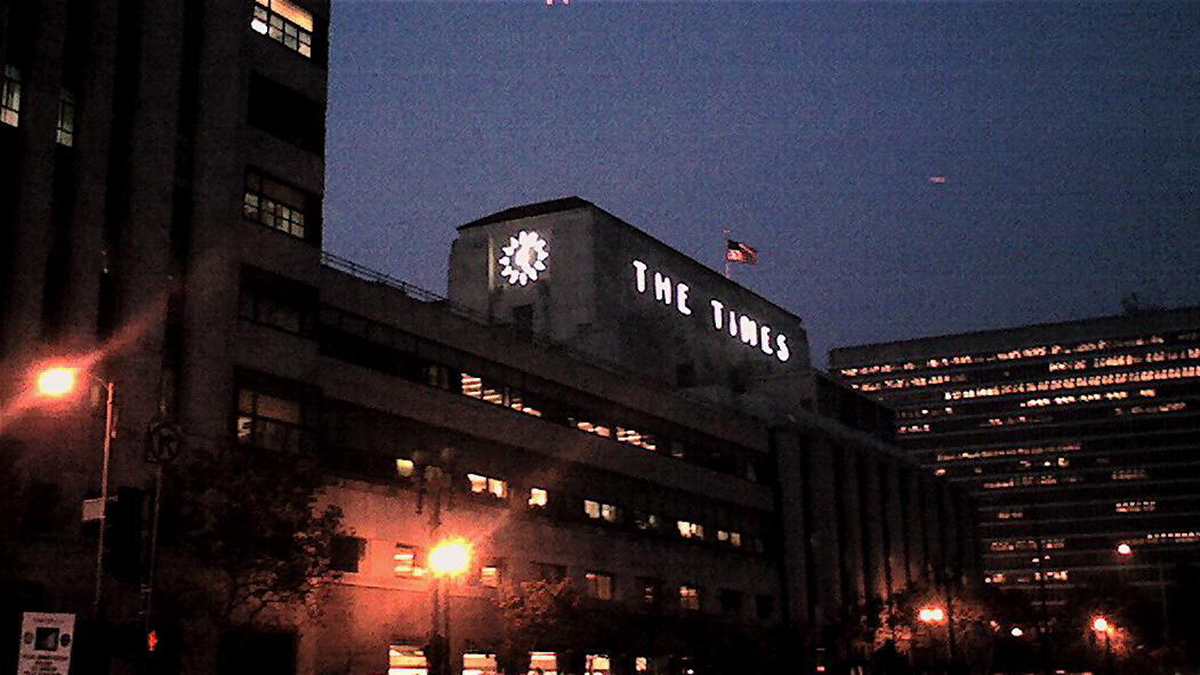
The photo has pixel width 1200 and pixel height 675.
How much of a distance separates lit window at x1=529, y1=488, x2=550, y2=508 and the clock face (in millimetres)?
32516

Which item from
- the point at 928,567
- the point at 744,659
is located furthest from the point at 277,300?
the point at 928,567

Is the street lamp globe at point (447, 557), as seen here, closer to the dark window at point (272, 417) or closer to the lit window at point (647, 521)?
the dark window at point (272, 417)

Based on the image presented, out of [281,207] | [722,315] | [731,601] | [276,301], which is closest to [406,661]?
[276,301]

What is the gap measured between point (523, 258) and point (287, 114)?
147ft

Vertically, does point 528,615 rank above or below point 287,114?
below

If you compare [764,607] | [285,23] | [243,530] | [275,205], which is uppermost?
[285,23]

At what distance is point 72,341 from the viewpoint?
43.8m

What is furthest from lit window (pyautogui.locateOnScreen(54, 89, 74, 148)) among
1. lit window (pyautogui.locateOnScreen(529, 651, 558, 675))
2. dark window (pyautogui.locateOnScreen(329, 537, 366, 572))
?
lit window (pyautogui.locateOnScreen(529, 651, 558, 675))

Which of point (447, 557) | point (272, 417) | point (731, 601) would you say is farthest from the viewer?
point (731, 601)

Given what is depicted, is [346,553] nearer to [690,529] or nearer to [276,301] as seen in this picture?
[276,301]

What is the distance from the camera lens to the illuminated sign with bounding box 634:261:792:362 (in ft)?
329

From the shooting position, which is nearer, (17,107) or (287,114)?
(17,107)

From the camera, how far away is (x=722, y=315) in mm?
109438

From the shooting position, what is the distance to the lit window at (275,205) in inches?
2068
